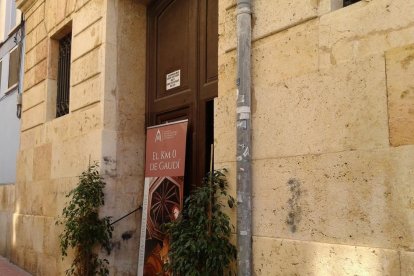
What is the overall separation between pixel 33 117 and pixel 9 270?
2.41 meters

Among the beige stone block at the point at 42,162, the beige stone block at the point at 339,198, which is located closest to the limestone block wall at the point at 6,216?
the beige stone block at the point at 42,162

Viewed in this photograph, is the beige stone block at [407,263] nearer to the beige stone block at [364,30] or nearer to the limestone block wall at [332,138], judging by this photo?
the limestone block wall at [332,138]

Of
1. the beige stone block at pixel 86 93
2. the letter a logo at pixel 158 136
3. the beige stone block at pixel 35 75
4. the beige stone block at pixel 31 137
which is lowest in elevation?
the letter a logo at pixel 158 136

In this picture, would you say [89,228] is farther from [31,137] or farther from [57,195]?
[31,137]

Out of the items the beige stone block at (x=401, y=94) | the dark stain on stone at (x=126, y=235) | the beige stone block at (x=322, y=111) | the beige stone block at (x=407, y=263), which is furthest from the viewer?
the dark stain on stone at (x=126, y=235)

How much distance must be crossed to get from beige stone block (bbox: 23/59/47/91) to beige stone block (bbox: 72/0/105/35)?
4.05 ft

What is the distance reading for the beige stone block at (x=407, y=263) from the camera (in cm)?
238

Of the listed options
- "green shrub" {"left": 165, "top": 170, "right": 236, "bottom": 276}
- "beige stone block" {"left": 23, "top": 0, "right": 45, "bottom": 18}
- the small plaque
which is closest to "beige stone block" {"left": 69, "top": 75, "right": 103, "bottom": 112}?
the small plaque

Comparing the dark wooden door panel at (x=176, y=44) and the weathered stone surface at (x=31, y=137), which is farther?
the weathered stone surface at (x=31, y=137)

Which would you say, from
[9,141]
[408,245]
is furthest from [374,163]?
[9,141]

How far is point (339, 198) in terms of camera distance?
2.78 meters

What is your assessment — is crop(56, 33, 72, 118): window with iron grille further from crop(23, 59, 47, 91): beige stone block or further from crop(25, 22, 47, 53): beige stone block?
crop(25, 22, 47, 53): beige stone block

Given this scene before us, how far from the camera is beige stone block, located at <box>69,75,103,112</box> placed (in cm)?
552

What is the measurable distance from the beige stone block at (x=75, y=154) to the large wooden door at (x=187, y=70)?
2.29 feet
